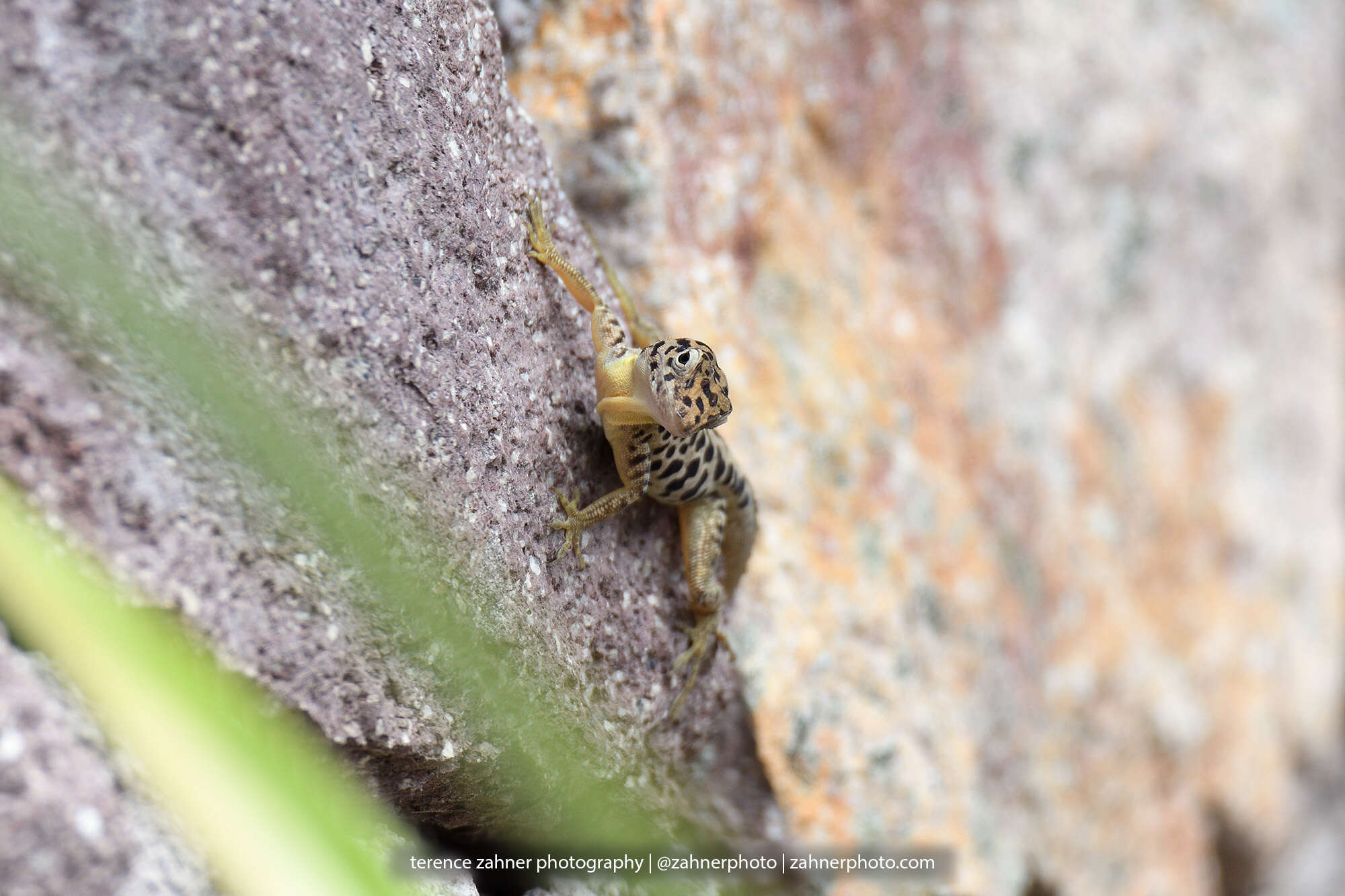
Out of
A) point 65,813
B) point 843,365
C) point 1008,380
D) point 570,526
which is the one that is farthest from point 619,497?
point 1008,380

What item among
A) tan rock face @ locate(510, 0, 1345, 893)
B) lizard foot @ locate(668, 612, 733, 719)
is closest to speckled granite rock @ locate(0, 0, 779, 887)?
lizard foot @ locate(668, 612, 733, 719)

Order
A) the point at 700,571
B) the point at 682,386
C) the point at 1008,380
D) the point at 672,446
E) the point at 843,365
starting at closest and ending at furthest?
the point at 682,386 < the point at 672,446 < the point at 700,571 < the point at 843,365 < the point at 1008,380

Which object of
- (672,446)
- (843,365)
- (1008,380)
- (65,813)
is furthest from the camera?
(1008,380)

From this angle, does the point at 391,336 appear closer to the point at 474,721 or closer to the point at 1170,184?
the point at 474,721

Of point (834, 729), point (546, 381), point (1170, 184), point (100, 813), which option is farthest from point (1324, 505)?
point (100, 813)

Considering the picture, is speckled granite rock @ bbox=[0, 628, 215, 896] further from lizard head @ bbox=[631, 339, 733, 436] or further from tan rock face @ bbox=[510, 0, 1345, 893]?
tan rock face @ bbox=[510, 0, 1345, 893]

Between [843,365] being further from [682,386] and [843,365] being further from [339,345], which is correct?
[339,345]
